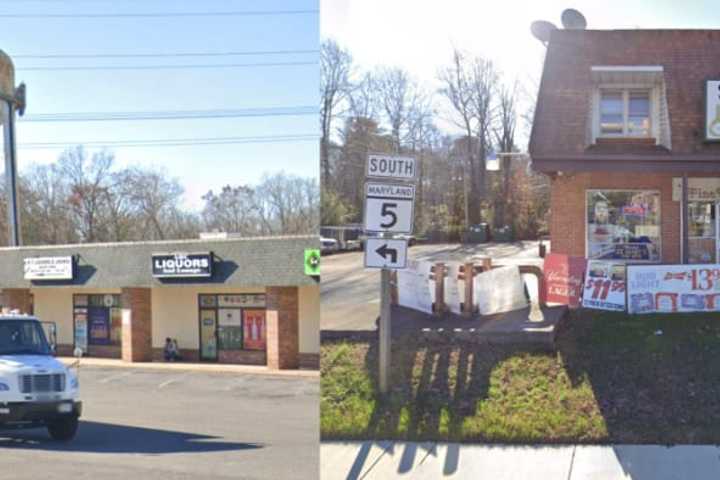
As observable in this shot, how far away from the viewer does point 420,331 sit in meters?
7.35

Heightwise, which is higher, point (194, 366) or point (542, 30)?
point (542, 30)

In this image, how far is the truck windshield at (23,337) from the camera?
130 inches

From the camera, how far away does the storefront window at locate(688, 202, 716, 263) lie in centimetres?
1278

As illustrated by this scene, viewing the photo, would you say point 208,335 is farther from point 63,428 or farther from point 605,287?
point 605,287

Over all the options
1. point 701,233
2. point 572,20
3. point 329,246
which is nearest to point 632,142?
point 701,233

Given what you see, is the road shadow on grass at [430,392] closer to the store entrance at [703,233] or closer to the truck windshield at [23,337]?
the truck windshield at [23,337]

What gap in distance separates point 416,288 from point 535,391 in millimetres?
2825

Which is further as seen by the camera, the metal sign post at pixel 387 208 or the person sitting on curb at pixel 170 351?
the metal sign post at pixel 387 208

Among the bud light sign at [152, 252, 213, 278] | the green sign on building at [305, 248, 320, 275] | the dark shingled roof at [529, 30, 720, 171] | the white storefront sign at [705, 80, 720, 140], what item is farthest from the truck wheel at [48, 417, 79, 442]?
the white storefront sign at [705, 80, 720, 140]

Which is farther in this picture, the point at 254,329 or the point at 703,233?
the point at 703,233

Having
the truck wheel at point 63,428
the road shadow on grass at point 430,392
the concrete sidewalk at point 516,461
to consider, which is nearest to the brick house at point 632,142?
the road shadow on grass at point 430,392

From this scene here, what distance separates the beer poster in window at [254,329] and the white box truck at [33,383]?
762 millimetres

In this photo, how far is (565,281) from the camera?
30.6 ft

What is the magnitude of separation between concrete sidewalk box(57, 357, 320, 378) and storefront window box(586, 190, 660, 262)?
9805 millimetres
